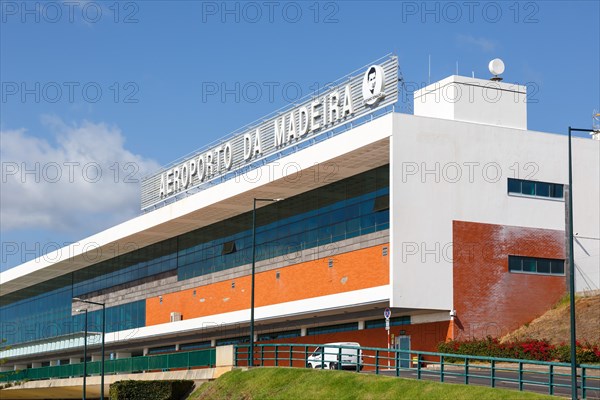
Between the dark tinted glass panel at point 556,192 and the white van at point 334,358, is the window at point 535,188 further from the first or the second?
the white van at point 334,358

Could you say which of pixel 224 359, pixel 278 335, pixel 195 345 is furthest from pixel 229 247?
pixel 224 359

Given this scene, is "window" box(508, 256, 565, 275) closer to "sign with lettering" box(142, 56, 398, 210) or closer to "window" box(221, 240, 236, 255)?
"sign with lettering" box(142, 56, 398, 210)

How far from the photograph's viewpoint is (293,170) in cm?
5688

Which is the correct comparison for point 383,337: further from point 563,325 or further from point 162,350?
point 162,350

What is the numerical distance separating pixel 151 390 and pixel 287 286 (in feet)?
56.8

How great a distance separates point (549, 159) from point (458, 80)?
643 centimetres

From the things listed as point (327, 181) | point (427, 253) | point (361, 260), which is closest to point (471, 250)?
point (427, 253)

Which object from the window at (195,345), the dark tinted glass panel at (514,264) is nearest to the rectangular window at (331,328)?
the dark tinted glass panel at (514,264)

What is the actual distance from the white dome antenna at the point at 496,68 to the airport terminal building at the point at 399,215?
68cm

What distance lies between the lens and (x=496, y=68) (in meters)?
56.2

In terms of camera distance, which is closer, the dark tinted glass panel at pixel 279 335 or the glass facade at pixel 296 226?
the glass facade at pixel 296 226

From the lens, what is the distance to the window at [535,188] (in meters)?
54.0

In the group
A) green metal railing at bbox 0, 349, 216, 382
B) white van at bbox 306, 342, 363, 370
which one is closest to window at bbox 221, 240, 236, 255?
green metal railing at bbox 0, 349, 216, 382

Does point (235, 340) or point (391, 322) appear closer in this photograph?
point (391, 322)
